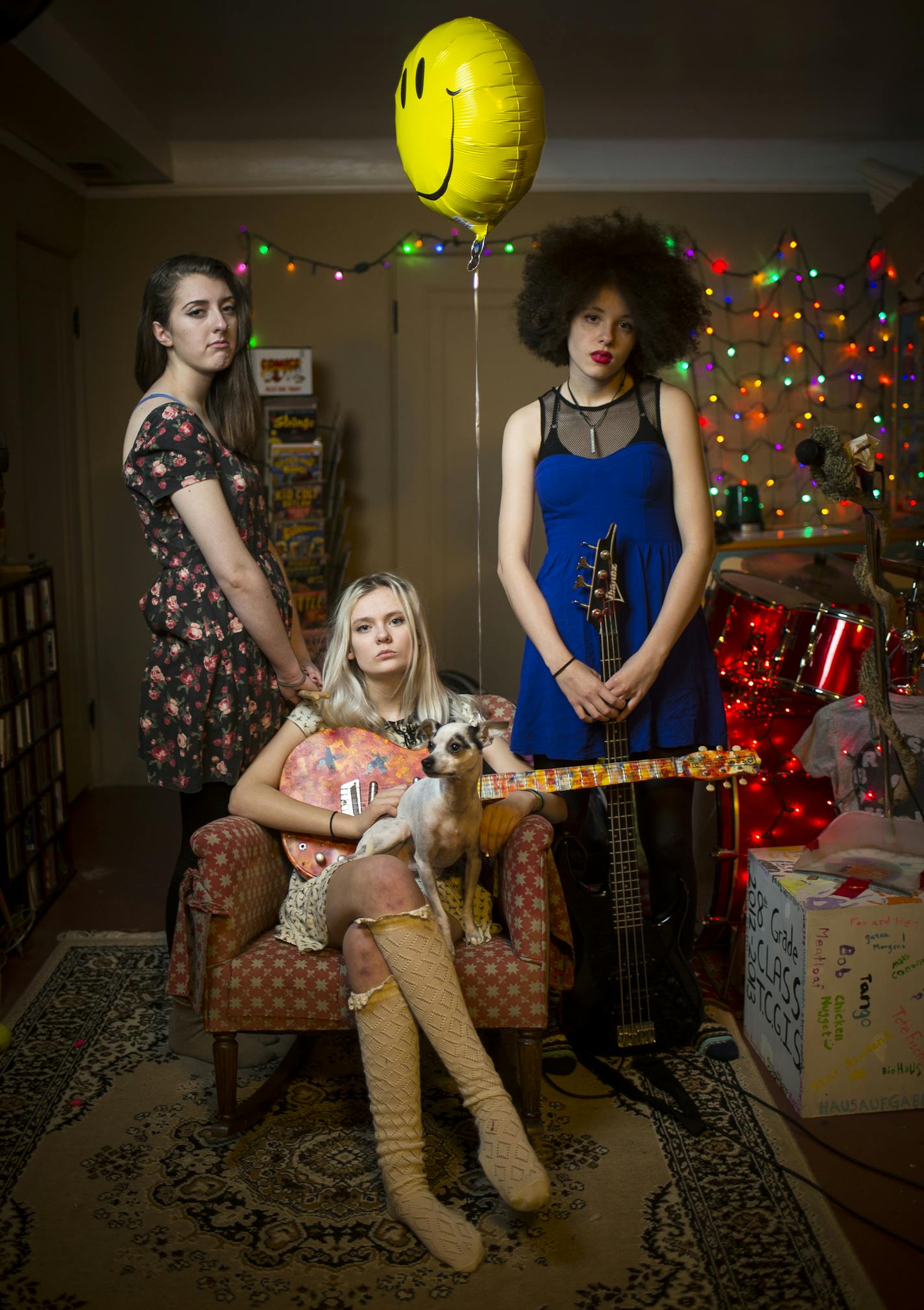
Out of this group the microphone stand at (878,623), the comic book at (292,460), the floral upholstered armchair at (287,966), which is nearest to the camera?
the floral upholstered armchair at (287,966)

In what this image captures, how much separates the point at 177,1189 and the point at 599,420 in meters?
1.56

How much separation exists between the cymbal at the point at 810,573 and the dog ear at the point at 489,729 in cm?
95

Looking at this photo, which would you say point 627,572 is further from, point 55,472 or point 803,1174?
point 55,472

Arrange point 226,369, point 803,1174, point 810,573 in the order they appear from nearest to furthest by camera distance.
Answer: point 803,1174 → point 226,369 → point 810,573

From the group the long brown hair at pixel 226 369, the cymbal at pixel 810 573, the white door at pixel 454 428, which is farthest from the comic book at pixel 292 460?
the long brown hair at pixel 226 369

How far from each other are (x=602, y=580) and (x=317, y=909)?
797 mm

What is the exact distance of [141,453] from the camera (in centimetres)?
218

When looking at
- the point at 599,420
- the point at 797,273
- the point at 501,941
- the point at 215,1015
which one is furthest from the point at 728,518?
the point at 215,1015

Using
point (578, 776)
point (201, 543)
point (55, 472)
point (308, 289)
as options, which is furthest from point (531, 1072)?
point (308, 289)

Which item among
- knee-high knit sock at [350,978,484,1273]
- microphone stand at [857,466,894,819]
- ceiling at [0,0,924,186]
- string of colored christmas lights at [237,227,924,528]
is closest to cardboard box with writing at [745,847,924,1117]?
microphone stand at [857,466,894,819]

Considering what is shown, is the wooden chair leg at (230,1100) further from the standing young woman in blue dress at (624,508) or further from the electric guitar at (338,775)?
the standing young woman in blue dress at (624,508)

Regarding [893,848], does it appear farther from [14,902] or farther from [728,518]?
[728,518]

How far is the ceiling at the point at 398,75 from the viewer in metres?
3.27

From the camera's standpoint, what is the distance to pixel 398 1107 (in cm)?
182
